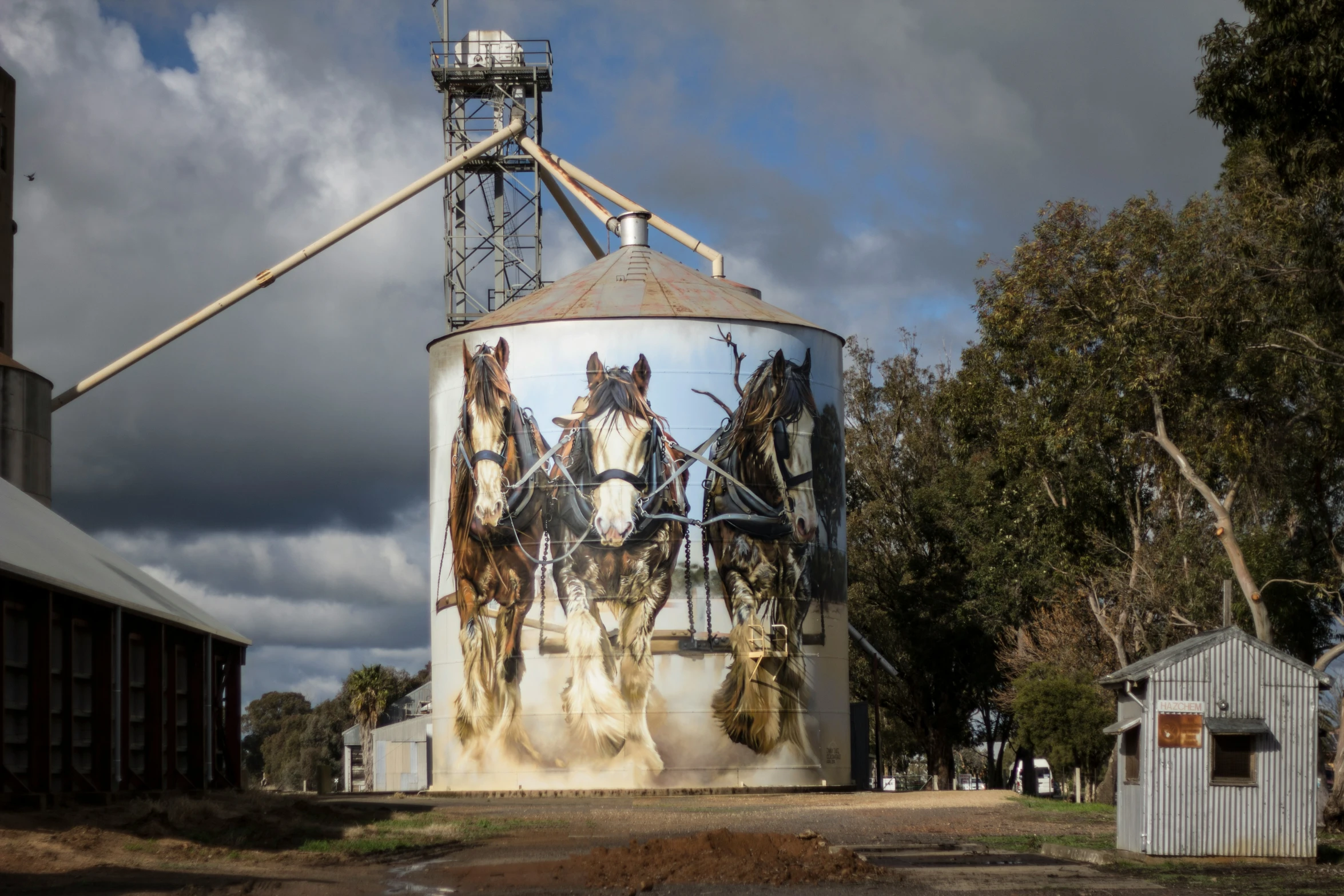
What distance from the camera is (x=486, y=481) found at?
137ft

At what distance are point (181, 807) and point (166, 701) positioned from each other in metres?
5.85

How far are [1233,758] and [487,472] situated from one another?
2499 centimetres

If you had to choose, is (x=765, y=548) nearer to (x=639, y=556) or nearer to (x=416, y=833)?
(x=639, y=556)

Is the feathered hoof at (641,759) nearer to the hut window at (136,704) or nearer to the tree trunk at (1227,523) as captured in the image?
the hut window at (136,704)

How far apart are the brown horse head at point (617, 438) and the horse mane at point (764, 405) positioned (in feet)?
7.77

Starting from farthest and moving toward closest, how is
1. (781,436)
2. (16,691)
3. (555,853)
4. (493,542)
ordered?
(781,436) → (493,542) → (16,691) → (555,853)

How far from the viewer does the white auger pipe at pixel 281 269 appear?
47625 mm

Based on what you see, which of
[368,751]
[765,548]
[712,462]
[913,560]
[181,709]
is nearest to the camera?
[181,709]

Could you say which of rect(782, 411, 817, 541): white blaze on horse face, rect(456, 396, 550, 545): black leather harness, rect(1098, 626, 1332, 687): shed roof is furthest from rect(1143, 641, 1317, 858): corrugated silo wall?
rect(456, 396, 550, 545): black leather harness

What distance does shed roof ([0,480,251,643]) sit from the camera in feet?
79.9

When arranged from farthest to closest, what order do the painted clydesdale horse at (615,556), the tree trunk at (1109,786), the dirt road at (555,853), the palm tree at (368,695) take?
the palm tree at (368,695), the tree trunk at (1109,786), the painted clydesdale horse at (615,556), the dirt road at (555,853)

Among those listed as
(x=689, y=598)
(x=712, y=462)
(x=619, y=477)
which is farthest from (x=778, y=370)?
(x=689, y=598)

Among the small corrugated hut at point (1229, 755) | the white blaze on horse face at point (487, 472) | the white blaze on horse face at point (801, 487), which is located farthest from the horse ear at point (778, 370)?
the small corrugated hut at point (1229, 755)

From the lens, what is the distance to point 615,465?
4038 centimetres
